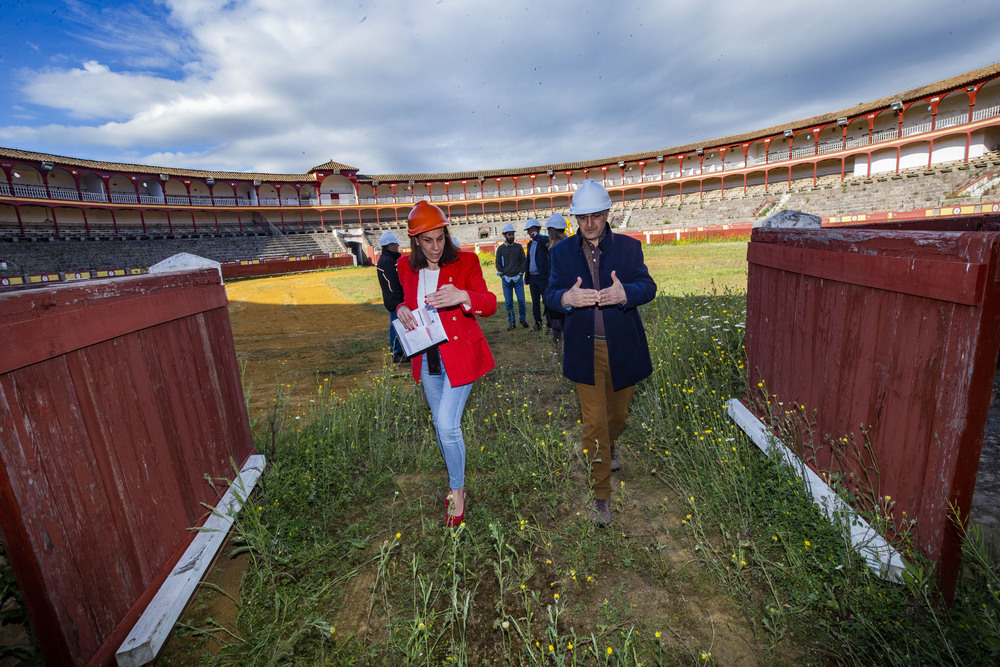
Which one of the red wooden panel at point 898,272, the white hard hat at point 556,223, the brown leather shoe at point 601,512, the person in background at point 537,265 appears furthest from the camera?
the person in background at point 537,265

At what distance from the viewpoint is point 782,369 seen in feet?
9.68

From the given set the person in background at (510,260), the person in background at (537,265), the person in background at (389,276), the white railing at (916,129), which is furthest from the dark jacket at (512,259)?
the white railing at (916,129)

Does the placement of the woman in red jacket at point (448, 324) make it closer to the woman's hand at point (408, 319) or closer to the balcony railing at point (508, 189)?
the woman's hand at point (408, 319)

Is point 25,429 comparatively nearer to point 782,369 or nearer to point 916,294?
point 916,294

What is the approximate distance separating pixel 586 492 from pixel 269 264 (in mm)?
33028

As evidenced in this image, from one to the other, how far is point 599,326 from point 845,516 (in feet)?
4.90

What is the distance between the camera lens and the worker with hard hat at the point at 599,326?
2.71 metres

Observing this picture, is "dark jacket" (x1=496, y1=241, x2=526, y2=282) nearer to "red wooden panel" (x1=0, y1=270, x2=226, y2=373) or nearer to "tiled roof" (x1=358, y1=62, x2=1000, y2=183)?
"red wooden panel" (x1=0, y1=270, x2=226, y2=373)

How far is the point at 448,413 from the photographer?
271 centimetres

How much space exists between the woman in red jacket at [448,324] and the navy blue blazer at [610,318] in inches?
19.6

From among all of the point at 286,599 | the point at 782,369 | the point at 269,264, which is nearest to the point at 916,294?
the point at 782,369

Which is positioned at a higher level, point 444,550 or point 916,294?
point 916,294

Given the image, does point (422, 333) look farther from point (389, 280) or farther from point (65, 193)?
point (65, 193)

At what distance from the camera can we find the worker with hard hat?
2715mm
